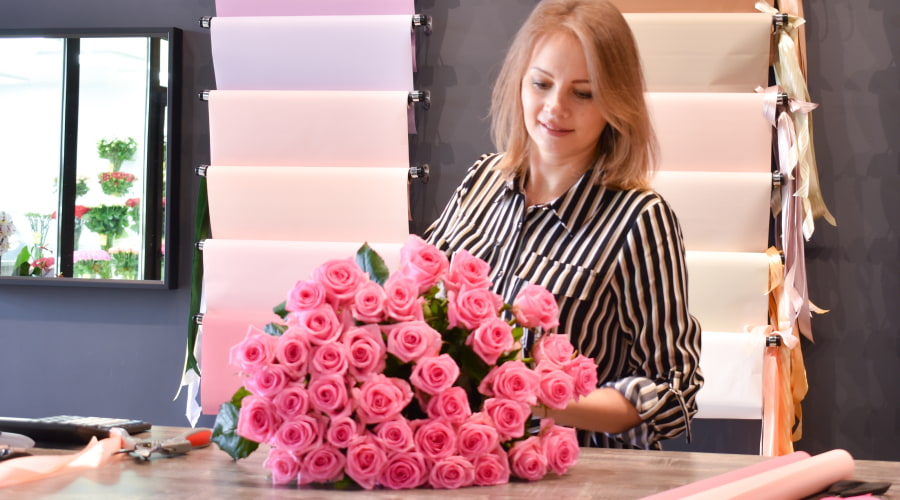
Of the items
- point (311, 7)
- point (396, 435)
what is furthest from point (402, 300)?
point (311, 7)

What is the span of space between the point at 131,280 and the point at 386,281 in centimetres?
208

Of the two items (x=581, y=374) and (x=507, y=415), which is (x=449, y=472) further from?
(x=581, y=374)

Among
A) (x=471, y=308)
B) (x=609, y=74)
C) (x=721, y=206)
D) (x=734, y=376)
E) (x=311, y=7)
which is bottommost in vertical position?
(x=734, y=376)

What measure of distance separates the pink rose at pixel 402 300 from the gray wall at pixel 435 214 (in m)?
1.82

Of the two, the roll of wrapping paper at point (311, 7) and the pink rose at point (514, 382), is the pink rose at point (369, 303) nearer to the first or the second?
the pink rose at point (514, 382)

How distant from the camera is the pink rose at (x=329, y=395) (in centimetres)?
98

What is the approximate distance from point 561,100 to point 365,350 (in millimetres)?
755

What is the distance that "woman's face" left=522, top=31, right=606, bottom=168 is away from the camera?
1.60 meters

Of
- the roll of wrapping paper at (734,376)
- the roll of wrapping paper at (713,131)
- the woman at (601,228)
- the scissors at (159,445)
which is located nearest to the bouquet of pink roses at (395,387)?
the scissors at (159,445)

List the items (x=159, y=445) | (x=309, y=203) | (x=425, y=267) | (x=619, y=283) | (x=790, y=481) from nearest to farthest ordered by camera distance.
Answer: (x=790, y=481) → (x=425, y=267) → (x=159, y=445) → (x=619, y=283) → (x=309, y=203)

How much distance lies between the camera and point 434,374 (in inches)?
39.4

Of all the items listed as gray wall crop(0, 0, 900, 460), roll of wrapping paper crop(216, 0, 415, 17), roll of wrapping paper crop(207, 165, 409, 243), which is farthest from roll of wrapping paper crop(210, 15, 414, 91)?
roll of wrapping paper crop(207, 165, 409, 243)

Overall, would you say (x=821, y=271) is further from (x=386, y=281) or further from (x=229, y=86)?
(x=386, y=281)

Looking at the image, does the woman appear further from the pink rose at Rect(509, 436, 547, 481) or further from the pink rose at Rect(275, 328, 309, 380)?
the pink rose at Rect(275, 328, 309, 380)
